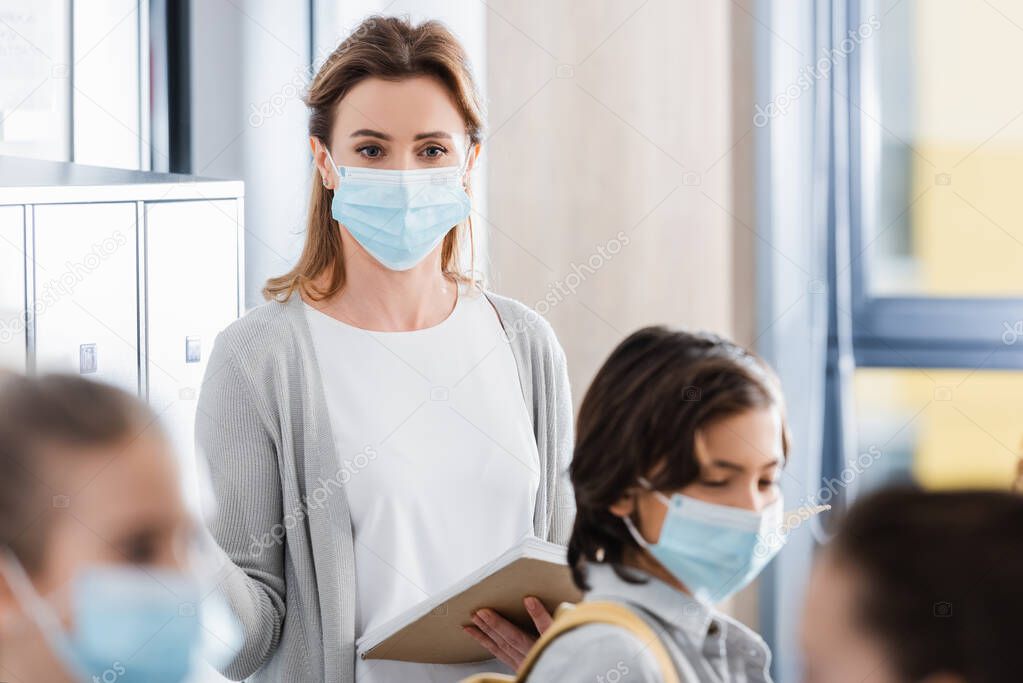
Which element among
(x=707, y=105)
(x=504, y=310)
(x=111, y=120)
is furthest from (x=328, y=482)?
(x=707, y=105)

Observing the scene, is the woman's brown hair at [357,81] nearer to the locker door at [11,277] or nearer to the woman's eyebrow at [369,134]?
the woman's eyebrow at [369,134]

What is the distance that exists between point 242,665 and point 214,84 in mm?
1651

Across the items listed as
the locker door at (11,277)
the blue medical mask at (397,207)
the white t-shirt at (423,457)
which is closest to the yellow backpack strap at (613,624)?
the white t-shirt at (423,457)

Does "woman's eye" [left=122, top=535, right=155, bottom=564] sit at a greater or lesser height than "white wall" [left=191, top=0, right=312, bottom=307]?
lesser

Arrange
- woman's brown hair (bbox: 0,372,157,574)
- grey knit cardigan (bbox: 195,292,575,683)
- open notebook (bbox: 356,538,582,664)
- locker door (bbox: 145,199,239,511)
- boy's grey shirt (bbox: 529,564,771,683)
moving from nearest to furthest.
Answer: woman's brown hair (bbox: 0,372,157,574) < boy's grey shirt (bbox: 529,564,771,683) < open notebook (bbox: 356,538,582,664) < grey knit cardigan (bbox: 195,292,575,683) < locker door (bbox: 145,199,239,511)

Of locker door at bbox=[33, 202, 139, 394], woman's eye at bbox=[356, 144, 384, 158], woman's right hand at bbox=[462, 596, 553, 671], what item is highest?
woman's eye at bbox=[356, 144, 384, 158]

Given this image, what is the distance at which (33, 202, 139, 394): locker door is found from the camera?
1.44 metres

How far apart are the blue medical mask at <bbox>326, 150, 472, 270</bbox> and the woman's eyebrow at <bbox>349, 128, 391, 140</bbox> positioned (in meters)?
0.04

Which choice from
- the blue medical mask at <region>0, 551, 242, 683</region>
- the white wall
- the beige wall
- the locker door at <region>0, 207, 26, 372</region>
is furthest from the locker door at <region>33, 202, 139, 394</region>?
the beige wall

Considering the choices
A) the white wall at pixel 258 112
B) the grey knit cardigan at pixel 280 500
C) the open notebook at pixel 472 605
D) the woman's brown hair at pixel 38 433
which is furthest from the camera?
the white wall at pixel 258 112

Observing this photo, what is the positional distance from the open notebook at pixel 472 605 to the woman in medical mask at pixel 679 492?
0.06 metres

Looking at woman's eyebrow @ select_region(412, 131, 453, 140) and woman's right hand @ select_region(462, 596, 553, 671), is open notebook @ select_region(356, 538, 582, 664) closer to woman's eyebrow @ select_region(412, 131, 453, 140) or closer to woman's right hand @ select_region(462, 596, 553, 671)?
woman's right hand @ select_region(462, 596, 553, 671)

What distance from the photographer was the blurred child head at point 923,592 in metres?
0.63

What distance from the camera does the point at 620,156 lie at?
262 centimetres
